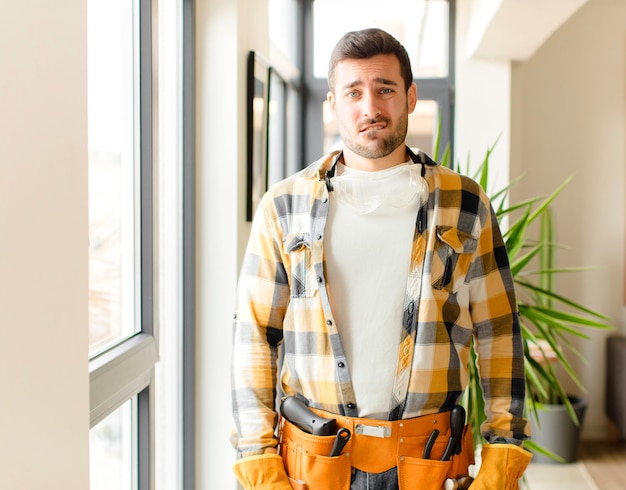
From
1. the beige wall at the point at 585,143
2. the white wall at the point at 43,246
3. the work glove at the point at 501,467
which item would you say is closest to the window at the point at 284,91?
the beige wall at the point at 585,143

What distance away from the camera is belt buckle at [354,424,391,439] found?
57.3 inches

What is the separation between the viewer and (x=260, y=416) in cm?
153

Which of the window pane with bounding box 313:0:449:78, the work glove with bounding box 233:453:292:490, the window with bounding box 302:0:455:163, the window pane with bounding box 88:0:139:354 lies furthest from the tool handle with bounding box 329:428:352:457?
the window pane with bounding box 313:0:449:78

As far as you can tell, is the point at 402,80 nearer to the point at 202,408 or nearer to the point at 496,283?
the point at 496,283

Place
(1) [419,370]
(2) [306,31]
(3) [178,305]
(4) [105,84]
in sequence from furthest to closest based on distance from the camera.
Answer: (2) [306,31] < (3) [178,305] < (4) [105,84] < (1) [419,370]

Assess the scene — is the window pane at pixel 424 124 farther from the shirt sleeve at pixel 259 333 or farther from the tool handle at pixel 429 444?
the tool handle at pixel 429 444

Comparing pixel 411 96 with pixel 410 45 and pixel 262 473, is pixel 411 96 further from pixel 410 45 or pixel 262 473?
pixel 410 45

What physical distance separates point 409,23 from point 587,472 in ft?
9.13

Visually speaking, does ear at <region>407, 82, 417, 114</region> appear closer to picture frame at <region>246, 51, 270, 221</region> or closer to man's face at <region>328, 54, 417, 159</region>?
man's face at <region>328, 54, 417, 159</region>

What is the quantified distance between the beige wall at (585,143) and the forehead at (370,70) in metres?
3.12

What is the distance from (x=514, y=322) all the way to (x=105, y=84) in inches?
45.0

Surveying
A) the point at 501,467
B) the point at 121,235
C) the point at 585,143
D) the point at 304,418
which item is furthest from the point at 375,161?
the point at 585,143

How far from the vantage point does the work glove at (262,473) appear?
1.46m

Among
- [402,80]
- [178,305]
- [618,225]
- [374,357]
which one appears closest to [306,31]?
[618,225]
